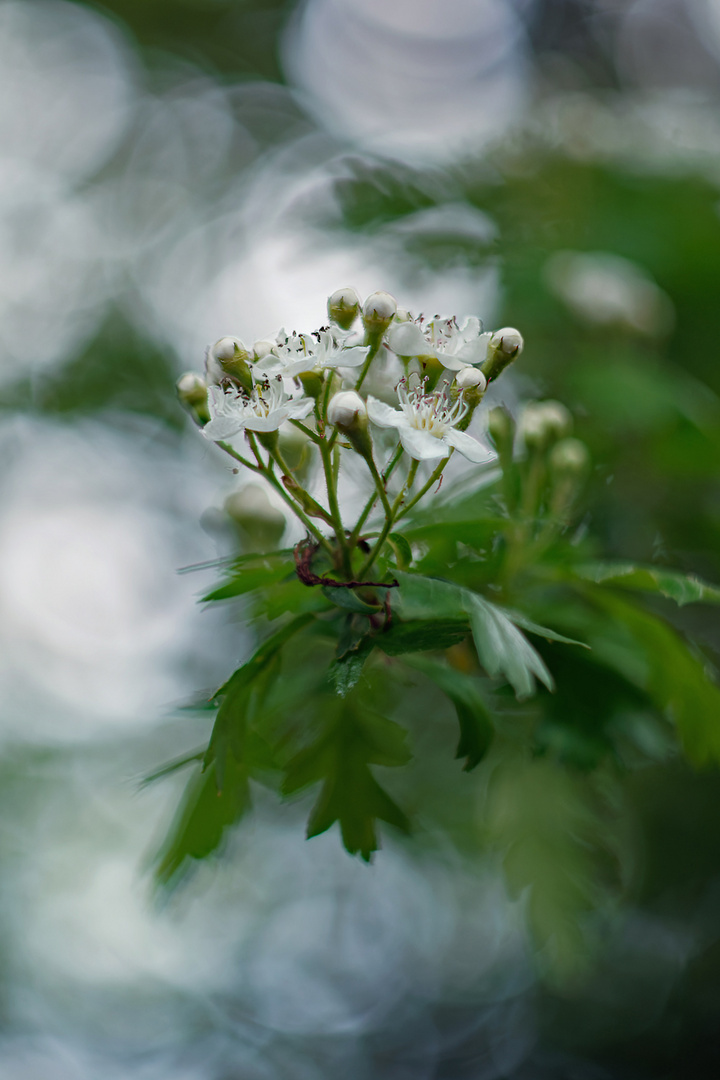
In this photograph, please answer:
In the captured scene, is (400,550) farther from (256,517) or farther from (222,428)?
(256,517)

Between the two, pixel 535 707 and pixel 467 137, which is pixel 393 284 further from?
pixel 535 707

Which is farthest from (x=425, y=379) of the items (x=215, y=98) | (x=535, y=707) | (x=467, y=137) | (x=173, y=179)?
(x=215, y=98)

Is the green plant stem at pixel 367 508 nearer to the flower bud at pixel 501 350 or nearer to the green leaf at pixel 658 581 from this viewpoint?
the flower bud at pixel 501 350

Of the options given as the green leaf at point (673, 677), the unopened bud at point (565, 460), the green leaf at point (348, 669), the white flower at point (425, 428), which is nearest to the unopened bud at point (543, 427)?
the unopened bud at point (565, 460)

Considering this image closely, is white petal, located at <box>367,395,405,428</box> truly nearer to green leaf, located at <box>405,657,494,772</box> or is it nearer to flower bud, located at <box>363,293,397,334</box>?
flower bud, located at <box>363,293,397,334</box>

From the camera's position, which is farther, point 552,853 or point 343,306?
point 552,853

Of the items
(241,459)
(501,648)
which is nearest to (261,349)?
(241,459)

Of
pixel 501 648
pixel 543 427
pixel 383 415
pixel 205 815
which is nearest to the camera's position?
pixel 501 648
